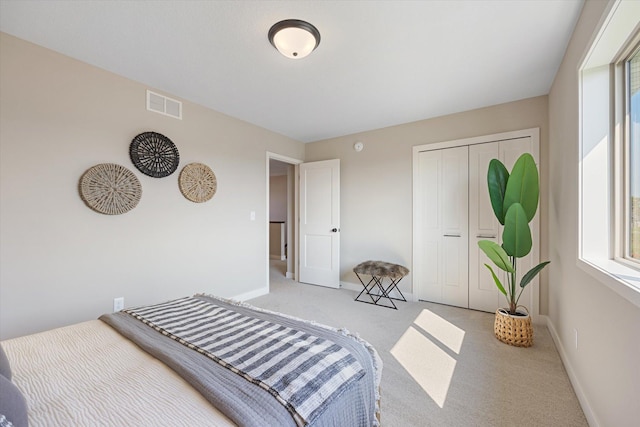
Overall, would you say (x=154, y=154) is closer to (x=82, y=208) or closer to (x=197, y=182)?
(x=197, y=182)

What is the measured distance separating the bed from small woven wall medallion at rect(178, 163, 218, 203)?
5.69 ft

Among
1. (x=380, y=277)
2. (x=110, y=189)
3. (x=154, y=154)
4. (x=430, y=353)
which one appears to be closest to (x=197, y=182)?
(x=154, y=154)

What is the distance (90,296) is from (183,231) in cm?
96

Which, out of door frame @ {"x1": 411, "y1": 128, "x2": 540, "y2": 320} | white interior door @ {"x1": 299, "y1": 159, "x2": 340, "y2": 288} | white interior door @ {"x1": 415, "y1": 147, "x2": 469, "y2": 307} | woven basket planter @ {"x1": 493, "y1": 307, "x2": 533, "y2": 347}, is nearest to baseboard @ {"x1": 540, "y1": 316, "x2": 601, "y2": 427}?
woven basket planter @ {"x1": 493, "y1": 307, "x2": 533, "y2": 347}

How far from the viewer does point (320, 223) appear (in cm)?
437

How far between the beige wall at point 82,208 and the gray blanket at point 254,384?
1.10 meters

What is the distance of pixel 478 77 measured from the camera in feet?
8.15

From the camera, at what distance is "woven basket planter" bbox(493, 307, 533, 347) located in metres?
2.29

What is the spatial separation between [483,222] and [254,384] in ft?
10.4

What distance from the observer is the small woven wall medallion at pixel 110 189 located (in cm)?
224

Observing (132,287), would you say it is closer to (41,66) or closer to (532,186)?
(41,66)

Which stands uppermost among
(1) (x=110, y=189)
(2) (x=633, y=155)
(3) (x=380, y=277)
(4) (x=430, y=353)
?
(2) (x=633, y=155)

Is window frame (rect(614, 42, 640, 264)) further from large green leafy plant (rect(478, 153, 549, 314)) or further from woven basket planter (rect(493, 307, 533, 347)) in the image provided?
woven basket planter (rect(493, 307, 533, 347))

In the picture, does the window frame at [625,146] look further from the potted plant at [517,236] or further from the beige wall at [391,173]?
the beige wall at [391,173]
